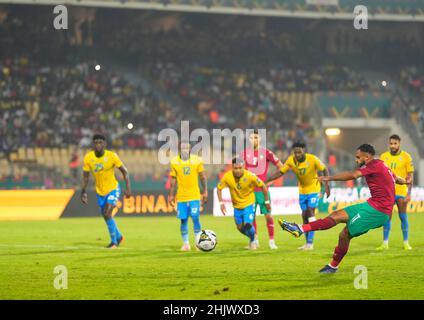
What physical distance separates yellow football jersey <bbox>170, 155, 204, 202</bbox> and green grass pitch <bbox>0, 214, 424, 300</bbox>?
1.13 meters

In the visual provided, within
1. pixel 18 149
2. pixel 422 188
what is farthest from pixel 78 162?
pixel 422 188

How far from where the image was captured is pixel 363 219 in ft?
45.6

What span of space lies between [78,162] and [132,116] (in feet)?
18.8

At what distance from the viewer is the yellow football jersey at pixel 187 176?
1864 cm

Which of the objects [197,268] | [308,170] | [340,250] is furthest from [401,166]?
[197,268]

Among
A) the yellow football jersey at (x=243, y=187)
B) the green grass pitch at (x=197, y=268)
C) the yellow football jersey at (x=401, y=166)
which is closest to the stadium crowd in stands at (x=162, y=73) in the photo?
the green grass pitch at (x=197, y=268)

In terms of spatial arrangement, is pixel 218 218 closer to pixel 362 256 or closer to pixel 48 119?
pixel 48 119

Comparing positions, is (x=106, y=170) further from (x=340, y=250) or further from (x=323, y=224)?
(x=340, y=250)

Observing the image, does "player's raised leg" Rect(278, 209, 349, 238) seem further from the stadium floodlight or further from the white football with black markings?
the stadium floodlight

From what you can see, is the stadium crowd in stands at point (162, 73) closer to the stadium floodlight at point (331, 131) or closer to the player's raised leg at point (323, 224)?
the stadium floodlight at point (331, 131)

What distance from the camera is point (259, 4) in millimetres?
43875

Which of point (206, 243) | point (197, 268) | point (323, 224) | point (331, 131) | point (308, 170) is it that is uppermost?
point (331, 131)

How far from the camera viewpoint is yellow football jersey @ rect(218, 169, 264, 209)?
59.8 ft

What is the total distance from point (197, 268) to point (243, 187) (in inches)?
141
